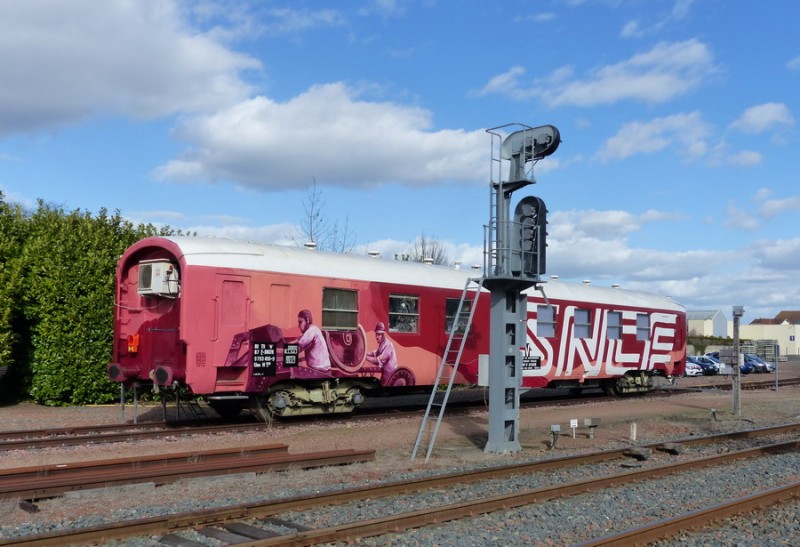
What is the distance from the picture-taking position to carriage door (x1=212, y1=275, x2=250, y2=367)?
13914 millimetres

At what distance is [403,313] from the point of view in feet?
56.2

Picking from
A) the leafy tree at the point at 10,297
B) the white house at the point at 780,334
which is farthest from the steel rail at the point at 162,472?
the white house at the point at 780,334

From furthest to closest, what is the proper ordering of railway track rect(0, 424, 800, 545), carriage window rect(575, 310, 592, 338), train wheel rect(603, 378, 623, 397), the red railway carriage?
1. train wheel rect(603, 378, 623, 397)
2. carriage window rect(575, 310, 592, 338)
3. the red railway carriage
4. railway track rect(0, 424, 800, 545)

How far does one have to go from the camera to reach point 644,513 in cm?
840

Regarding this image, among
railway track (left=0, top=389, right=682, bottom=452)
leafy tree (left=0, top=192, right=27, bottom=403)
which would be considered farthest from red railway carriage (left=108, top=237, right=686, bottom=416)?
leafy tree (left=0, top=192, right=27, bottom=403)

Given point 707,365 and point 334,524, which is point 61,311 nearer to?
point 334,524

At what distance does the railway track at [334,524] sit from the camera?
6734mm

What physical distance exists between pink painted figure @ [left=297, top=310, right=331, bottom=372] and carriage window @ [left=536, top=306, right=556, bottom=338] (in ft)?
22.5

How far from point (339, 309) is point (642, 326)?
11.9 meters

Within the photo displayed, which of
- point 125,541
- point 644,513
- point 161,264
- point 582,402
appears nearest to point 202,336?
point 161,264

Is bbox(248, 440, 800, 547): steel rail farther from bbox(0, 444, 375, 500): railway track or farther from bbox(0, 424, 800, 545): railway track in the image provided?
bbox(0, 444, 375, 500): railway track

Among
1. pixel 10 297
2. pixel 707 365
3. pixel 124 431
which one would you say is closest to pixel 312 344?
pixel 124 431

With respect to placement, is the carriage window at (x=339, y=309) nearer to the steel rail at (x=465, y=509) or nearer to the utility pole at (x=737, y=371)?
the steel rail at (x=465, y=509)

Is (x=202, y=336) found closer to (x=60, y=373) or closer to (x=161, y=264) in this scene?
(x=161, y=264)
